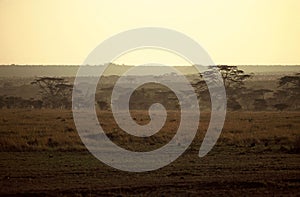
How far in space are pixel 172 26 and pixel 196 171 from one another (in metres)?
2.07

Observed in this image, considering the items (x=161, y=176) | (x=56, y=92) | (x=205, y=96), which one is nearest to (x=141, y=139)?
(x=161, y=176)

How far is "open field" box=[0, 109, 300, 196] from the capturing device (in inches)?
222

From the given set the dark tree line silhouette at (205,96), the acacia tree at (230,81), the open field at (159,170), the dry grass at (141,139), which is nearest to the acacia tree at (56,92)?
the dark tree line silhouette at (205,96)

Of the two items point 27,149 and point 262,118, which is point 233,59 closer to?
point 262,118

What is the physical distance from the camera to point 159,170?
635 cm

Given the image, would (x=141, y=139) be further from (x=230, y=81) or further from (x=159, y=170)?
(x=230, y=81)

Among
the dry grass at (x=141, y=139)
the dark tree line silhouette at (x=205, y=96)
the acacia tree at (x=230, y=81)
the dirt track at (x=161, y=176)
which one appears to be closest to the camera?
the dirt track at (x=161, y=176)

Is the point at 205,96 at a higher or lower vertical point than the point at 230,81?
lower

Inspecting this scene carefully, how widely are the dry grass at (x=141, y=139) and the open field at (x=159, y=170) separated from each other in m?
0.01

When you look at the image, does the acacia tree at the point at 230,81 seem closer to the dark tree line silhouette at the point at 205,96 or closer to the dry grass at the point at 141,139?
the dark tree line silhouette at the point at 205,96

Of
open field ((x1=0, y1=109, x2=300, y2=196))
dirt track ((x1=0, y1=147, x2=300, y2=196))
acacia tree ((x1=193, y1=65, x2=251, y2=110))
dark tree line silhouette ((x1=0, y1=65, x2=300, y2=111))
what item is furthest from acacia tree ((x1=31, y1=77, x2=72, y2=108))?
acacia tree ((x1=193, y1=65, x2=251, y2=110))

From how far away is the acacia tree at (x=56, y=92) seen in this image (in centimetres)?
913

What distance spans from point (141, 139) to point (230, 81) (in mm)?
3011

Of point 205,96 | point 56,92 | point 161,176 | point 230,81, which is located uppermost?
point 230,81
